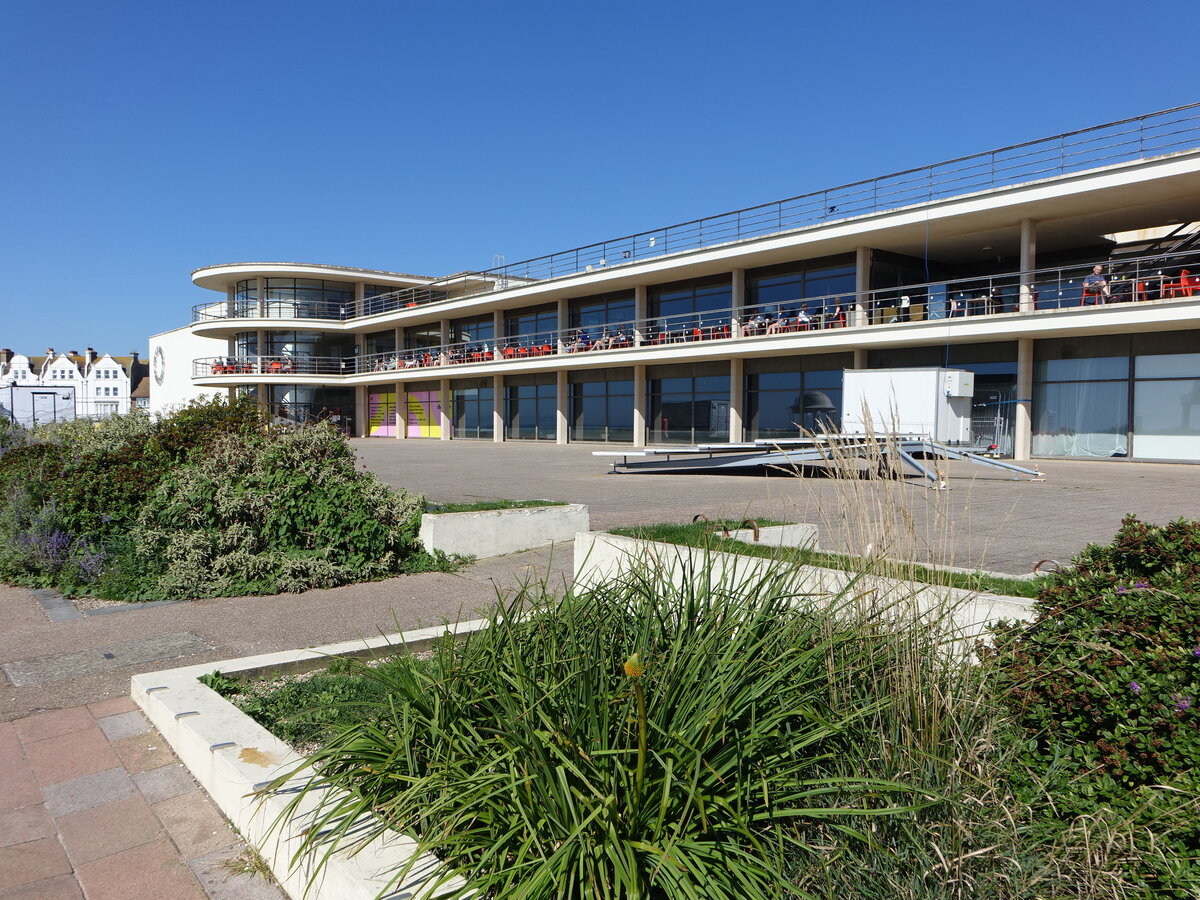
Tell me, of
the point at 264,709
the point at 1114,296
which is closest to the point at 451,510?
the point at 264,709

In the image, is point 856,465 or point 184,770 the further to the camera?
point 184,770

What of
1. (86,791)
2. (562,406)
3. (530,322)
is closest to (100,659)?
(86,791)

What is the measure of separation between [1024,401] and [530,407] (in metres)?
20.9

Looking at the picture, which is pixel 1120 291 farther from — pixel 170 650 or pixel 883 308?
pixel 170 650

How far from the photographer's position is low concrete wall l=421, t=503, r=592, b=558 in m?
8.34

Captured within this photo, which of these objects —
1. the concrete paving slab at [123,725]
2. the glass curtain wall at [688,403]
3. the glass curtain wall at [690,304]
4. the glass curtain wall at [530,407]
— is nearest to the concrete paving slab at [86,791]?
the concrete paving slab at [123,725]

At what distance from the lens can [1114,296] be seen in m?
21.2

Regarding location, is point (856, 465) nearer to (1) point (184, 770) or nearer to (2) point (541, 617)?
(2) point (541, 617)

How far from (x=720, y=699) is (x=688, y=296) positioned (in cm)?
3002

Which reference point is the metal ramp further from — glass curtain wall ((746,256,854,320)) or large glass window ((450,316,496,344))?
large glass window ((450,316,496,344))

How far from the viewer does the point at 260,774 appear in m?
3.10

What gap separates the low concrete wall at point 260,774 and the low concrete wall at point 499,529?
132 inches

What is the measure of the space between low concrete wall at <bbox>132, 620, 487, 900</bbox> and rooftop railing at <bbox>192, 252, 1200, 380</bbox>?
2054 cm

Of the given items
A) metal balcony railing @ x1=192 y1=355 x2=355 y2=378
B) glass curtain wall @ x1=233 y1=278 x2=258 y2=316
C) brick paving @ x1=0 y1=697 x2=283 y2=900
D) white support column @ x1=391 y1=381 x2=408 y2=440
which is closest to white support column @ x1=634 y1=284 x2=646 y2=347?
white support column @ x1=391 y1=381 x2=408 y2=440
